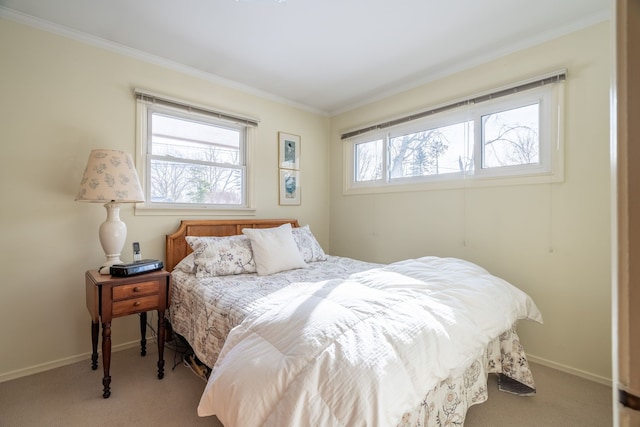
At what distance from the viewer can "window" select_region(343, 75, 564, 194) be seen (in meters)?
2.24

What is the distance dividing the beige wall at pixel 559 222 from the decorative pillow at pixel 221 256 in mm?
1752

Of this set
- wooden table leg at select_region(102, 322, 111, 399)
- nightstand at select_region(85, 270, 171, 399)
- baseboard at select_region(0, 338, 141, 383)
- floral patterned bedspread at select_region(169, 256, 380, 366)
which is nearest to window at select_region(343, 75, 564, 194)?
floral patterned bedspread at select_region(169, 256, 380, 366)

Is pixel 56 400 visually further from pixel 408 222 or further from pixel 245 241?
pixel 408 222

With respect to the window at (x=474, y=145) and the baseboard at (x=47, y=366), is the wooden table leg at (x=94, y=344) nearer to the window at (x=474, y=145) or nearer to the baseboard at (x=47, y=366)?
the baseboard at (x=47, y=366)

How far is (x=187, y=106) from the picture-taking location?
2721 millimetres

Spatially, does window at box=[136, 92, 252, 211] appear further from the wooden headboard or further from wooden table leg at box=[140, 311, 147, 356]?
wooden table leg at box=[140, 311, 147, 356]

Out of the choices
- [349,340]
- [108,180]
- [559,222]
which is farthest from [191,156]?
[559,222]

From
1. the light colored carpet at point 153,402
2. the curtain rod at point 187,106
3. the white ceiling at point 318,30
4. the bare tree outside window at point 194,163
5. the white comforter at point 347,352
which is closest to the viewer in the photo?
the white comforter at point 347,352

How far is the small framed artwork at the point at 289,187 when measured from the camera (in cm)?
348

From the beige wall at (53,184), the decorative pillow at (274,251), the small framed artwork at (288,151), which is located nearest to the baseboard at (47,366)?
the beige wall at (53,184)

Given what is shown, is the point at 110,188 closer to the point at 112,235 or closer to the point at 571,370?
the point at 112,235

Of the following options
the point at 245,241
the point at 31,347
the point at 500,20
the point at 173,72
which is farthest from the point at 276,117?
the point at 31,347

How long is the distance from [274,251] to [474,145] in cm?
200

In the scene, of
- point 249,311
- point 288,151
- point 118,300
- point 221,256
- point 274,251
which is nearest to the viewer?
point 249,311
